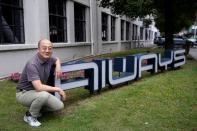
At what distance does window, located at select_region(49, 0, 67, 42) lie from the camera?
15.8m

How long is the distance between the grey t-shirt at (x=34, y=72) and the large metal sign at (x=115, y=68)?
0.62m

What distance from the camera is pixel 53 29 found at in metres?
16.0

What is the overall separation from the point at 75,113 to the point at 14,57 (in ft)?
19.7

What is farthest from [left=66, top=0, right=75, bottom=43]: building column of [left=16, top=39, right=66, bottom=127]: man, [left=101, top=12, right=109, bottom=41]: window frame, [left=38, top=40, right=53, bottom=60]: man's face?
[left=38, top=40, right=53, bottom=60]: man's face

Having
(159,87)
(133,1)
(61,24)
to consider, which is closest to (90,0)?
(61,24)

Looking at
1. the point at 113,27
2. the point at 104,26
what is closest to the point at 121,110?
the point at 104,26

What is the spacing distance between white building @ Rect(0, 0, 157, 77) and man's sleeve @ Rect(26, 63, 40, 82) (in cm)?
567

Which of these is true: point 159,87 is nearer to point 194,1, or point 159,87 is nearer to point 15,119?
point 15,119

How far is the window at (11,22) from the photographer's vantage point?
A: 11578mm

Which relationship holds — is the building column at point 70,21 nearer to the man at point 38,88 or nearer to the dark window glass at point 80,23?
the dark window glass at point 80,23

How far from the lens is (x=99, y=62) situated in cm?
788

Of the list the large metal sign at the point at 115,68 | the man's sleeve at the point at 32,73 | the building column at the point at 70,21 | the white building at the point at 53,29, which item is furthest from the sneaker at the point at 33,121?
the building column at the point at 70,21

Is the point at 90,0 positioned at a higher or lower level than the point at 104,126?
higher

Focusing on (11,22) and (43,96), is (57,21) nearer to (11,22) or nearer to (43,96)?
(11,22)
